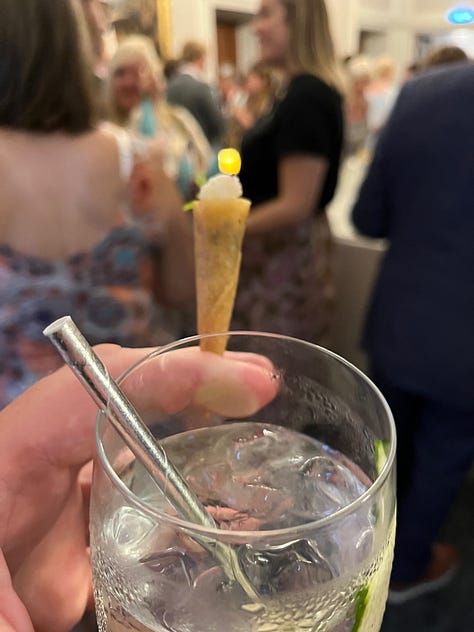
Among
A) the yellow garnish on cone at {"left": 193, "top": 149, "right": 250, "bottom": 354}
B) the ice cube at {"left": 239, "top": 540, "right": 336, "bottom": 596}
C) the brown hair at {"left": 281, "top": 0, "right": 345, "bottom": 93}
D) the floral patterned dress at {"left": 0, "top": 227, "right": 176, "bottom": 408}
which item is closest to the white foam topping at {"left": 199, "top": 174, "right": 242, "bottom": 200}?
the yellow garnish on cone at {"left": 193, "top": 149, "right": 250, "bottom": 354}

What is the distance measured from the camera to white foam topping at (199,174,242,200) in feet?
1.29

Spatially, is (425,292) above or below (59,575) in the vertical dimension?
below

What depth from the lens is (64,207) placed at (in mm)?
988

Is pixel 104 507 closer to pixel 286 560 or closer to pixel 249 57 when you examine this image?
pixel 286 560

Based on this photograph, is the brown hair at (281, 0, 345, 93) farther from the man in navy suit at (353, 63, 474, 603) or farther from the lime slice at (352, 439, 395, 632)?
the lime slice at (352, 439, 395, 632)

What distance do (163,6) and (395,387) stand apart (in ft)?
16.4

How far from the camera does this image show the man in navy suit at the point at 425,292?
3.22 ft

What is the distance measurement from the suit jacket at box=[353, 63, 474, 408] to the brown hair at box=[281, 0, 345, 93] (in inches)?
14.2

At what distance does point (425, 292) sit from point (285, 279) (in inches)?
17.8

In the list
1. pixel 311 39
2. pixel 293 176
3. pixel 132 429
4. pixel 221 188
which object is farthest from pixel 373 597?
pixel 311 39

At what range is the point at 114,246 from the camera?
1.02 m

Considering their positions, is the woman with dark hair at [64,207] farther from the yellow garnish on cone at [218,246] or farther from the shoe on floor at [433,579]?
the shoe on floor at [433,579]

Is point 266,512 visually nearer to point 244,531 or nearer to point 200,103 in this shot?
point 244,531

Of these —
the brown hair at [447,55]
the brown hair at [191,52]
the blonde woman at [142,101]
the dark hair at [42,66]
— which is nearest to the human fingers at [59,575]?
the dark hair at [42,66]
